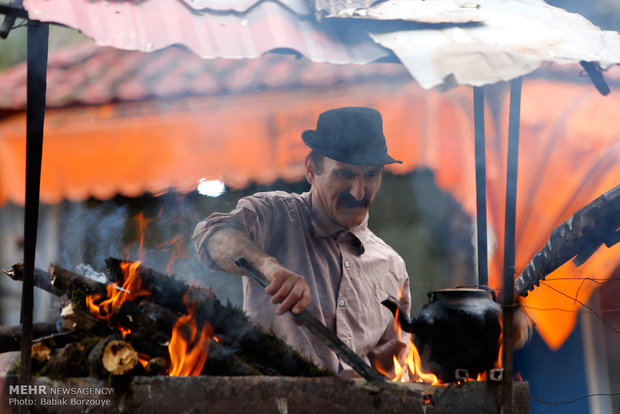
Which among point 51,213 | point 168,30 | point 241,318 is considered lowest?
point 241,318

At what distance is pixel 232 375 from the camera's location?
9.18 ft

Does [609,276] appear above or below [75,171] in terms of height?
below

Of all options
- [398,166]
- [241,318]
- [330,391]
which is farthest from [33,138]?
[398,166]

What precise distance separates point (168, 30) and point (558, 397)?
16.1 feet

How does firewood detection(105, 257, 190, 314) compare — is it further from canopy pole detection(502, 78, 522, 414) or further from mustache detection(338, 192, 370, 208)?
canopy pole detection(502, 78, 522, 414)

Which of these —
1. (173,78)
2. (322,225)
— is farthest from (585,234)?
(173,78)

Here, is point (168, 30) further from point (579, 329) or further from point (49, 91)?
point (579, 329)

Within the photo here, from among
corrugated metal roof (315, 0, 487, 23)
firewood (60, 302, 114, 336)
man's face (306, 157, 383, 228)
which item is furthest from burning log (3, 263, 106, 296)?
corrugated metal roof (315, 0, 487, 23)

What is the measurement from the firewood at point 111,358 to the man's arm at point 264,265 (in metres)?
0.76

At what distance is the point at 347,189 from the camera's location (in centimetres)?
403

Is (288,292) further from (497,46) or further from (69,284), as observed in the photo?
(497,46)

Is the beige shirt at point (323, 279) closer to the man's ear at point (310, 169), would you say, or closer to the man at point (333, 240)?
the man at point (333, 240)

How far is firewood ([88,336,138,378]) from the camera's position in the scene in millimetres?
2598

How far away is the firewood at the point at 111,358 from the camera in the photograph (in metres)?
2.60
